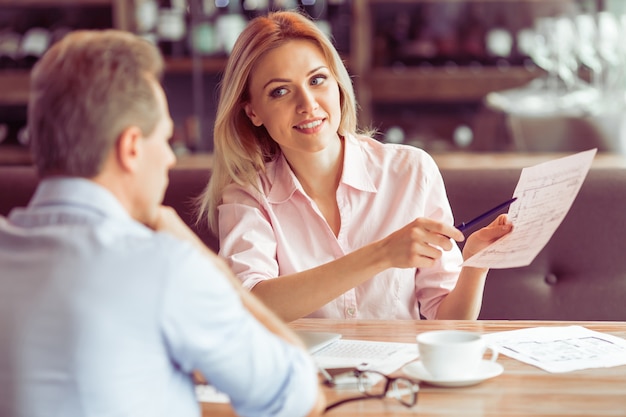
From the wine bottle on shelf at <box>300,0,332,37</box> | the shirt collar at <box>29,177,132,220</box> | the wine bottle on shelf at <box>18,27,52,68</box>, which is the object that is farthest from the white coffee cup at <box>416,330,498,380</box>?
the wine bottle on shelf at <box>18,27,52,68</box>

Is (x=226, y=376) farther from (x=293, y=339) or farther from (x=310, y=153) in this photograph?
(x=310, y=153)

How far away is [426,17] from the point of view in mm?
4910

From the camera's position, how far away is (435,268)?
193 centimetres

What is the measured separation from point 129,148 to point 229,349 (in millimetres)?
221

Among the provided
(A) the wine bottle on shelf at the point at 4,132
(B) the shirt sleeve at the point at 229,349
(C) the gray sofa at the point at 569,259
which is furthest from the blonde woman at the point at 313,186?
(A) the wine bottle on shelf at the point at 4,132

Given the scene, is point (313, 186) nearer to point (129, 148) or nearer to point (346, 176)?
point (346, 176)

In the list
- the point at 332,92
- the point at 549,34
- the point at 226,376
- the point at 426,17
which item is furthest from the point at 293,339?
the point at 426,17

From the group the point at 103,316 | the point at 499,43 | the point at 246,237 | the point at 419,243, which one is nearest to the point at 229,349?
the point at 103,316

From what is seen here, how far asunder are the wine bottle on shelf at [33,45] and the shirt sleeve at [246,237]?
122 inches

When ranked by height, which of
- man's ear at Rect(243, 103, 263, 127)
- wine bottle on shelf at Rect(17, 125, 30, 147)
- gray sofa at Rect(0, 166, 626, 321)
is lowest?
wine bottle on shelf at Rect(17, 125, 30, 147)

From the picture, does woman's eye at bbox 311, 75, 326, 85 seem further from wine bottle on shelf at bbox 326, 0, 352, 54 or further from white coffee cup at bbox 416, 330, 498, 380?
wine bottle on shelf at bbox 326, 0, 352, 54

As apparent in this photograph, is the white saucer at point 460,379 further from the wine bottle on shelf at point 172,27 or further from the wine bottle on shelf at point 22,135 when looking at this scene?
the wine bottle on shelf at point 22,135

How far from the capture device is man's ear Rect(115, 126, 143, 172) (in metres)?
0.88

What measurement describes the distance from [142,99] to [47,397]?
0.97 ft
